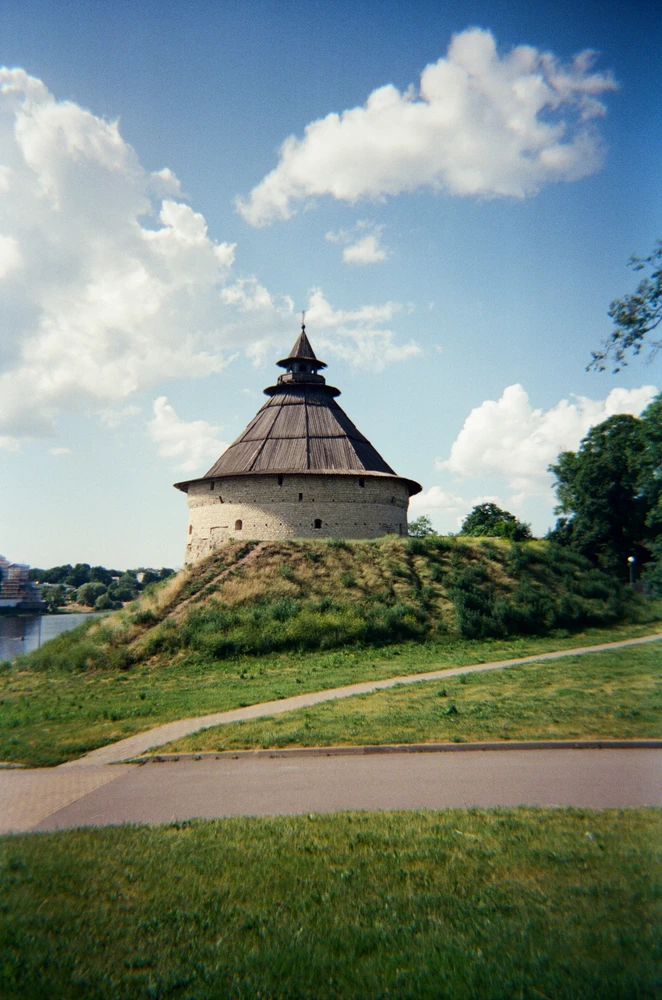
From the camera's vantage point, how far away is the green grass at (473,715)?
28.9 ft

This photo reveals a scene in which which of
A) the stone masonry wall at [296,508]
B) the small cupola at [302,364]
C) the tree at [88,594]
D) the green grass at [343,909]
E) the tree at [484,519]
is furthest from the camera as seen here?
the tree at [88,594]

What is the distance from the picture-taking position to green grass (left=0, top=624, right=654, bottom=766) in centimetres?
1026

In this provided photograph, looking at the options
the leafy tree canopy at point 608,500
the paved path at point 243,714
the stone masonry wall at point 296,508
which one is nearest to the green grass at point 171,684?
the paved path at point 243,714

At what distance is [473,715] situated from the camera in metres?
9.84

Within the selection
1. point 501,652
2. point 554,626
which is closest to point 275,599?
point 501,652

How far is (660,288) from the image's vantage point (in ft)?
24.8

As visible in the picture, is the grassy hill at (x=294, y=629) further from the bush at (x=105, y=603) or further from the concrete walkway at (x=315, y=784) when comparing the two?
the bush at (x=105, y=603)

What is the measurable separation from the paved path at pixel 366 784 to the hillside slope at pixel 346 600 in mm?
10061

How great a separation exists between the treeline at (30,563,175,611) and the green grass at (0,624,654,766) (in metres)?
41.4

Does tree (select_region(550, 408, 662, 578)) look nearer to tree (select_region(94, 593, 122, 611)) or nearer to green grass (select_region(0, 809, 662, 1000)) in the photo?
green grass (select_region(0, 809, 662, 1000))

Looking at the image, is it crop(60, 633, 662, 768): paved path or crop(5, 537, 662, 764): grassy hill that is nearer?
crop(60, 633, 662, 768): paved path

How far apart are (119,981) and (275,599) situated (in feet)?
57.4

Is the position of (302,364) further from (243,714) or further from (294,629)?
(243,714)

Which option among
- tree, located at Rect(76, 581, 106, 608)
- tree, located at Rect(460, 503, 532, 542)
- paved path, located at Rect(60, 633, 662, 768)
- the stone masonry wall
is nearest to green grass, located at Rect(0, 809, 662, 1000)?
paved path, located at Rect(60, 633, 662, 768)
